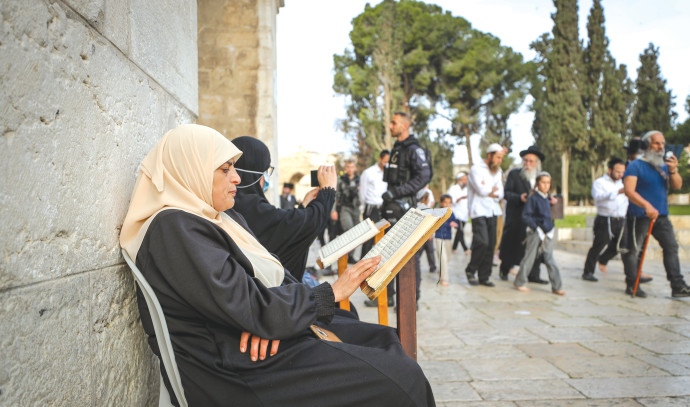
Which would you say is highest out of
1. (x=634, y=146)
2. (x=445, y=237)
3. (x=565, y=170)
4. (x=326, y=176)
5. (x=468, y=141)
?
(x=468, y=141)

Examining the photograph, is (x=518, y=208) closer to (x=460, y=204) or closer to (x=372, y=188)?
(x=372, y=188)

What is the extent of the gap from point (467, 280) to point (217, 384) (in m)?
6.56

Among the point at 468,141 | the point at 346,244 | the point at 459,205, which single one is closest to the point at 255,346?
the point at 346,244

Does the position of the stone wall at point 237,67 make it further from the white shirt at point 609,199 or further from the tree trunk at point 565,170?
the tree trunk at point 565,170

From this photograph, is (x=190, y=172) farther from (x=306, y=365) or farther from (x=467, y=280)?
(x=467, y=280)

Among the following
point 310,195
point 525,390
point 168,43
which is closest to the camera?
point 168,43

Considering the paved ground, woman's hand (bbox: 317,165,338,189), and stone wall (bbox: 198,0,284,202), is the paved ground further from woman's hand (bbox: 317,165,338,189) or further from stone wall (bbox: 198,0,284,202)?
stone wall (bbox: 198,0,284,202)

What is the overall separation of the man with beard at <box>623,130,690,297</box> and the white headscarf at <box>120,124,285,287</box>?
220 inches

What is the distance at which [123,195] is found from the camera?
208 cm

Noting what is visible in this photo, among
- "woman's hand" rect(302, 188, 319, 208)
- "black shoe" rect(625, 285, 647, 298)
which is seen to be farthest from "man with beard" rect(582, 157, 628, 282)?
"woman's hand" rect(302, 188, 319, 208)

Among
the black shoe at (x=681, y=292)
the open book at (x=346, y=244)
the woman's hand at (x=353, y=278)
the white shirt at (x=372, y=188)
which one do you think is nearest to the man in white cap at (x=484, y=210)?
the white shirt at (x=372, y=188)

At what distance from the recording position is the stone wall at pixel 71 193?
1356 mm

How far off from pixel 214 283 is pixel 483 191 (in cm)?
620

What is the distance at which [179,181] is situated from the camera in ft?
6.57
